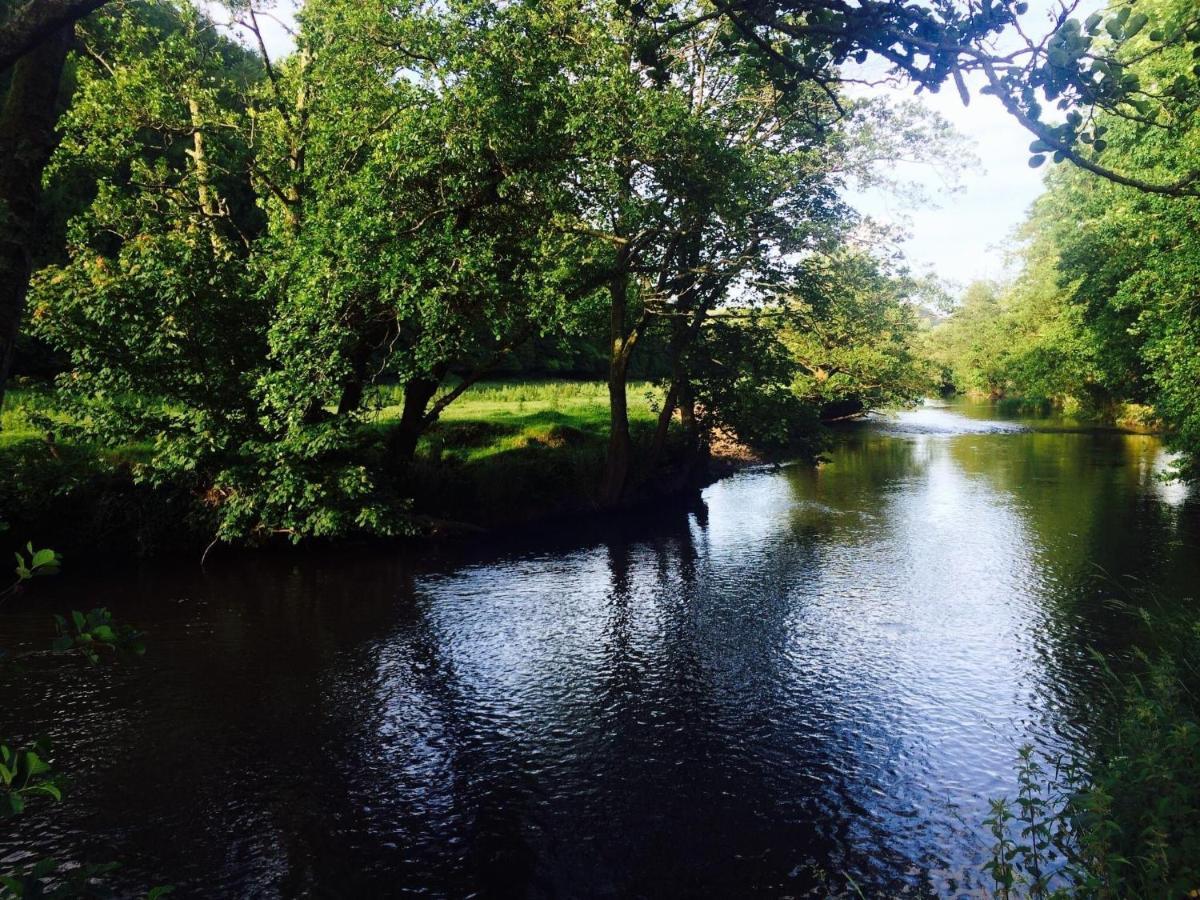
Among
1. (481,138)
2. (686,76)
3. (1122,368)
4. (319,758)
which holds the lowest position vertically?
(319,758)

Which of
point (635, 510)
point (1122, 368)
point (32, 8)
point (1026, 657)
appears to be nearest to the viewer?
point (32, 8)

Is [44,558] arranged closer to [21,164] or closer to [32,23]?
[21,164]

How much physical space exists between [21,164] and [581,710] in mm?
11237

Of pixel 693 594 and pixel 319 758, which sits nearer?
pixel 319 758

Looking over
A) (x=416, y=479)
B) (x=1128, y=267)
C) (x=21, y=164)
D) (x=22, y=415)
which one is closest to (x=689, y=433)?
(x=416, y=479)

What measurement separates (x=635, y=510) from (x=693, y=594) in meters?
11.3

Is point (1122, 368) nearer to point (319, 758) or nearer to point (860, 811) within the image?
point (860, 811)

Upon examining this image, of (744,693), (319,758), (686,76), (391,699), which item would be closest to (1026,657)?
(744,693)

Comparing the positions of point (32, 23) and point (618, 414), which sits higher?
point (32, 23)

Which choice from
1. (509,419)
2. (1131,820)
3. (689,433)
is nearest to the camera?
(1131,820)

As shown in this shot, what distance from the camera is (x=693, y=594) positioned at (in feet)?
66.3

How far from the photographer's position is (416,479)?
2684cm

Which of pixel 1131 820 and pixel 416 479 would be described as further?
pixel 416 479

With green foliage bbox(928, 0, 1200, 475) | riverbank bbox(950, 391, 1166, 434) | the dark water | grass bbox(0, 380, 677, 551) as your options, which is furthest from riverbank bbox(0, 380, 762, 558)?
riverbank bbox(950, 391, 1166, 434)
